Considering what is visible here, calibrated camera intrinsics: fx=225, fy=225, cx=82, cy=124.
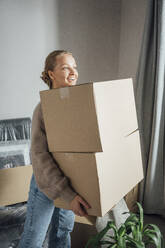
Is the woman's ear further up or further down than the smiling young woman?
further up

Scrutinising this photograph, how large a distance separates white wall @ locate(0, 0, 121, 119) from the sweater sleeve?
0.96 m

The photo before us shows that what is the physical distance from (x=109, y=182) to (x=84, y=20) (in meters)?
1.58

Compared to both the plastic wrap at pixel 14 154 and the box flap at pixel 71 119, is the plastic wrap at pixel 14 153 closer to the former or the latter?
the plastic wrap at pixel 14 154

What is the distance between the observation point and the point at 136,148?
0.97 metres

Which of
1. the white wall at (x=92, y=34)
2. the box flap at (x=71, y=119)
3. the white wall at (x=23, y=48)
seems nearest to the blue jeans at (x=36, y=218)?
the box flap at (x=71, y=119)

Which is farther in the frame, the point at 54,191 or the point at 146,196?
the point at 146,196

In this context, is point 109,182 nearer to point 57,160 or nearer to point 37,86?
point 57,160

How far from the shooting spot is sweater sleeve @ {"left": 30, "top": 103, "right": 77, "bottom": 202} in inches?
33.4

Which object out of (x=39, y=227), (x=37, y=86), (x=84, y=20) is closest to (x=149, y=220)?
(x=39, y=227)

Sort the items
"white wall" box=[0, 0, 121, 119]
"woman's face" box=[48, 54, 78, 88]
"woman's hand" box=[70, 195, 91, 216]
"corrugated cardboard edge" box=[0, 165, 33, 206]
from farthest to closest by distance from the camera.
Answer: "white wall" box=[0, 0, 121, 119], "corrugated cardboard edge" box=[0, 165, 33, 206], "woman's face" box=[48, 54, 78, 88], "woman's hand" box=[70, 195, 91, 216]

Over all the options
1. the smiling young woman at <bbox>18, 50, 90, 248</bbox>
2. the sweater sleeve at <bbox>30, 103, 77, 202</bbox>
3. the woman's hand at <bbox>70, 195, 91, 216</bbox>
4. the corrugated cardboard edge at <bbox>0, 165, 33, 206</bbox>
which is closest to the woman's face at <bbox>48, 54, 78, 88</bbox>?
the smiling young woman at <bbox>18, 50, 90, 248</bbox>

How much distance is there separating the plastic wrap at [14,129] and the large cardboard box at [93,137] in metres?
0.90

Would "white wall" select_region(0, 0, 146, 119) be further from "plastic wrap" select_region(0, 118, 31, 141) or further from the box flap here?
the box flap

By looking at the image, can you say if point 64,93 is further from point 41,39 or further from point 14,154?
point 41,39
